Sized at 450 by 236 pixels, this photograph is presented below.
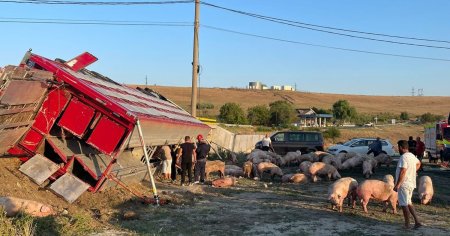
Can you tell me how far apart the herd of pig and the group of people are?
4.05 feet

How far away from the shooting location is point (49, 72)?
11.7 meters

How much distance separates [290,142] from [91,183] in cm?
1886

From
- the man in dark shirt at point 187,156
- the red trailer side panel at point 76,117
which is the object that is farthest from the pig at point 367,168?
the red trailer side panel at point 76,117

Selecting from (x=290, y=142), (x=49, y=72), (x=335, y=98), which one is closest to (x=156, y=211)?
(x=49, y=72)

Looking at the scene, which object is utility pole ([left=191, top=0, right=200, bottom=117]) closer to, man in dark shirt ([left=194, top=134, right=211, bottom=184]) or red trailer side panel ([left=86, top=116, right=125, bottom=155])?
man in dark shirt ([left=194, top=134, right=211, bottom=184])

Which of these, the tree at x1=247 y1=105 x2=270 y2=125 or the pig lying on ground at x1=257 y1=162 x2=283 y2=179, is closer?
the pig lying on ground at x1=257 y1=162 x2=283 y2=179

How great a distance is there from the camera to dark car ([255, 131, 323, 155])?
96.6ft

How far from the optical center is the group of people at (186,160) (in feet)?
53.7

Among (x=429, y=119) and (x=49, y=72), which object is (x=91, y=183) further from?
(x=429, y=119)

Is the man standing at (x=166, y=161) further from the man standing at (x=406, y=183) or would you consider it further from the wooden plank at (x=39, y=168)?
the man standing at (x=406, y=183)

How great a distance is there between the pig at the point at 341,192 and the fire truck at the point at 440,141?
16542mm

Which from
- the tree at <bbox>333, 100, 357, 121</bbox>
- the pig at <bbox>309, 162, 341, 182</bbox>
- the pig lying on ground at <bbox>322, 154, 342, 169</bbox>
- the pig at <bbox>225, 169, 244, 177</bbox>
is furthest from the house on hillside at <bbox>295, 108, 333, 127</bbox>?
the pig at <bbox>309, 162, 341, 182</bbox>

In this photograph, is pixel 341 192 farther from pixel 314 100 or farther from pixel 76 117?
pixel 314 100

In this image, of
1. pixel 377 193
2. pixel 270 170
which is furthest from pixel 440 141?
pixel 377 193
